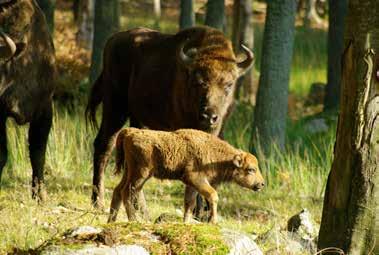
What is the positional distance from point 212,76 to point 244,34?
13712 mm

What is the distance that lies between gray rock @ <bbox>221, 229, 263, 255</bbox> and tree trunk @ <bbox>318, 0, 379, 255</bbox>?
1.02 m

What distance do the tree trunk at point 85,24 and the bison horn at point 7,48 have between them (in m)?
18.7

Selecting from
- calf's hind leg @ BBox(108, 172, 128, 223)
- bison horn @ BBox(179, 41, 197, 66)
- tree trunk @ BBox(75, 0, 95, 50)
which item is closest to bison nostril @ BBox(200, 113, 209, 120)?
bison horn @ BBox(179, 41, 197, 66)

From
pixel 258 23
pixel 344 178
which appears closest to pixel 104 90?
pixel 344 178

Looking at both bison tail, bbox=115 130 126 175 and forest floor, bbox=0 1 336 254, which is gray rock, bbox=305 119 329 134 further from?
bison tail, bbox=115 130 126 175

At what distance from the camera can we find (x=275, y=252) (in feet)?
24.3

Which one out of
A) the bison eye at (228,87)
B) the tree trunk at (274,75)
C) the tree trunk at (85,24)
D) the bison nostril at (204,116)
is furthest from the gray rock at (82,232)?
the tree trunk at (85,24)

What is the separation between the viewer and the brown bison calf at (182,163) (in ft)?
26.1

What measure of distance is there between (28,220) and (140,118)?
403 cm

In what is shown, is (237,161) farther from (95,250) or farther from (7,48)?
(7,48)

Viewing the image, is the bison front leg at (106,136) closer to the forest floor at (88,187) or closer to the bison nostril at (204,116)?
the forest floor at (88,187)

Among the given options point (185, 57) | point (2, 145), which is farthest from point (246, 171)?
point (2, 145)

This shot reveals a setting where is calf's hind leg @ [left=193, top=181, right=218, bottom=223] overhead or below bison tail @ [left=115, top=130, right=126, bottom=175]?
below

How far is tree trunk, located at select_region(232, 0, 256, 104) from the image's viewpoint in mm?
24406
